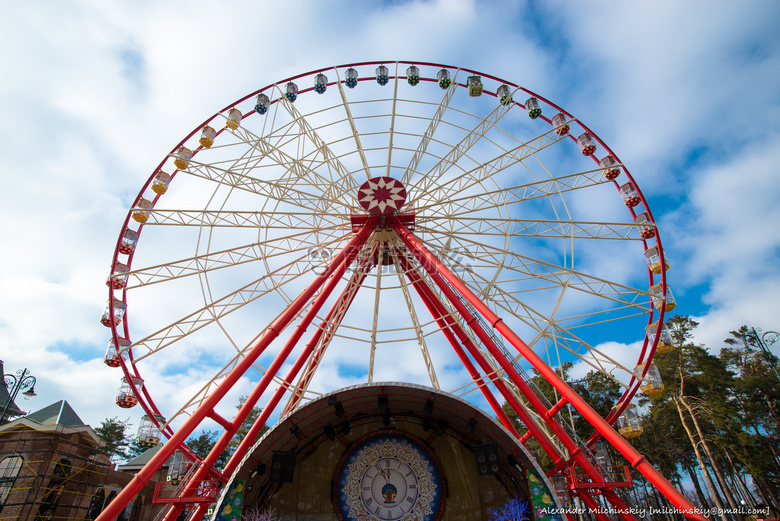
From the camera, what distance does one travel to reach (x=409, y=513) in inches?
589

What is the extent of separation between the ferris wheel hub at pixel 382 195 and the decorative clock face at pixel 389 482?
9071 millimetres

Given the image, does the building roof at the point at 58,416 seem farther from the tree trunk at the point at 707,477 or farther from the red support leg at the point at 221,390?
the tree trunk at the point at 707,477

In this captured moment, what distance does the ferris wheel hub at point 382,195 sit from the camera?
17.5 m

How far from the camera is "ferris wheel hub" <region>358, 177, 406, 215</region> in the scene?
57.5ft

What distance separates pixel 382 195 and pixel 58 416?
75.4 feet

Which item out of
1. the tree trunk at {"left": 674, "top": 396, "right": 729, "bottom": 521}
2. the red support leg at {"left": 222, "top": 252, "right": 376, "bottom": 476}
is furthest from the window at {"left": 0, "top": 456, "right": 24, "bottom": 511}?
the tree trunk at {"left": 674, "top": 396, "right": 729, "bottom": 521}

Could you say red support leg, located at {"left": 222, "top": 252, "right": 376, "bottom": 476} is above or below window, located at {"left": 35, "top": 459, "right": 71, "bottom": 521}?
above

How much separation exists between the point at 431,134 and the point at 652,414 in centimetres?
2905

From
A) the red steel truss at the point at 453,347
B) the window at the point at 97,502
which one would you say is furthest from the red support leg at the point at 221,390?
the window at the point at 97,502

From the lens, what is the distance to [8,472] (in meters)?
21.4

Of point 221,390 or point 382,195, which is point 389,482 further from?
point 382,195

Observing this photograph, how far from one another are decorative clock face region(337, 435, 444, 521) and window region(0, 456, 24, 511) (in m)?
17.8

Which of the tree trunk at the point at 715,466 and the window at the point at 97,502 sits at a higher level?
the tree trunk at the point at 715,466

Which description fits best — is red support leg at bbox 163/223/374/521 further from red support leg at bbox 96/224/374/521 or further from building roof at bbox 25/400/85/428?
building roof at bbox 25/400/85/428
